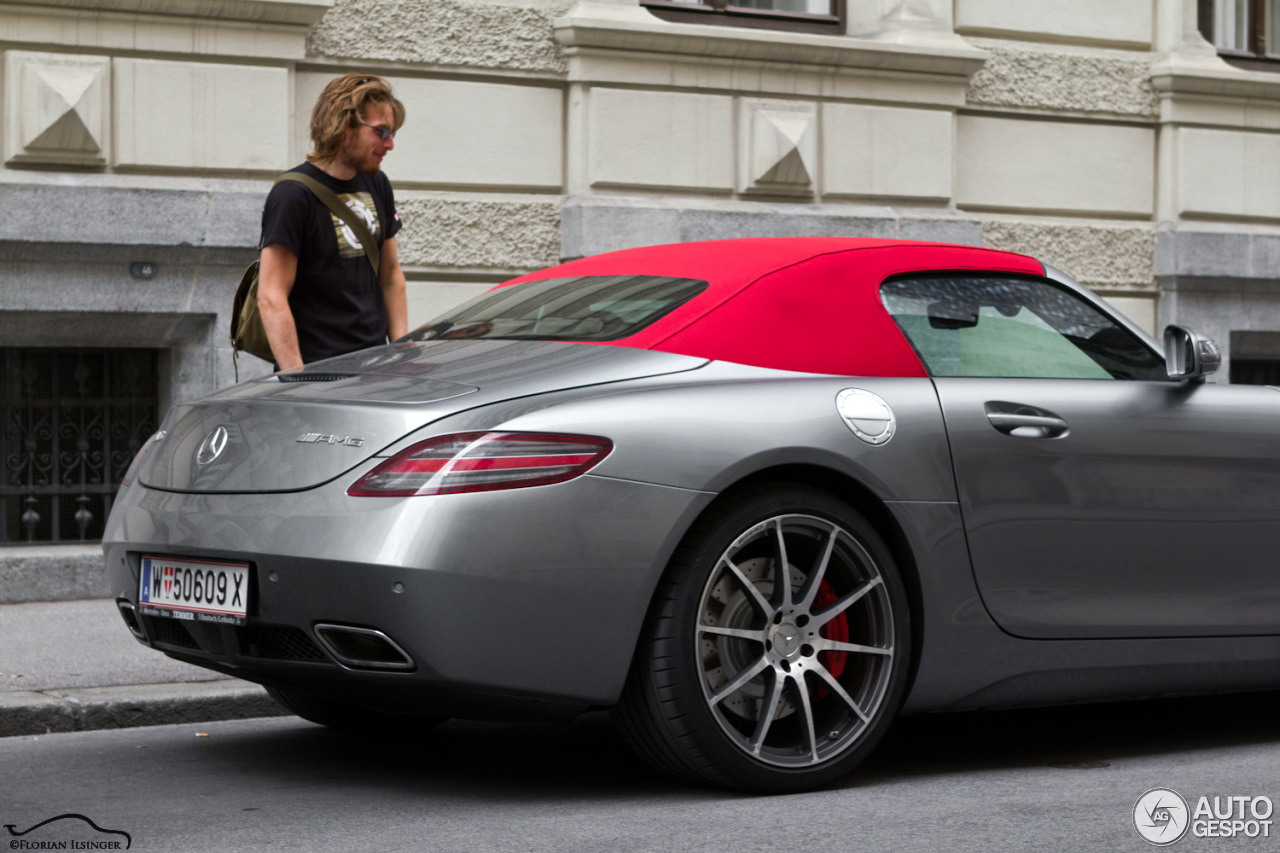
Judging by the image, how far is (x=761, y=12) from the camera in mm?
10734

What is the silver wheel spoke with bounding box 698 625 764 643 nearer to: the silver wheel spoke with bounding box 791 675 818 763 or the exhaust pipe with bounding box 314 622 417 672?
the silver wheel spoke with bounding box 791 675 818 763

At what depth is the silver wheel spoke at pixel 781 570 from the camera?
4.56 meters

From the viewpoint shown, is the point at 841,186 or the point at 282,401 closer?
the point at 282,401

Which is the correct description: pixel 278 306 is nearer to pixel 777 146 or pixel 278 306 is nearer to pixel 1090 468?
pixel 1090 468

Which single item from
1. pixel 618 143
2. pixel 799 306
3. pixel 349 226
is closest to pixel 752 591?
pixel 799 306

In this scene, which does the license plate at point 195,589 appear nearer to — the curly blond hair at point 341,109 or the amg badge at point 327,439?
the amg badge at point 327,439

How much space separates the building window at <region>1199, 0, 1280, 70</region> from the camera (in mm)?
12227

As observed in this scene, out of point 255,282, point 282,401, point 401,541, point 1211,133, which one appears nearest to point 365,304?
point 255,282

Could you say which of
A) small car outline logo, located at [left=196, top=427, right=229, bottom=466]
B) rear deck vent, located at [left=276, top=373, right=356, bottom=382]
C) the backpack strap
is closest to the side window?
rear deck vent, located at [left=276, top=373, right=356, bottom=382]

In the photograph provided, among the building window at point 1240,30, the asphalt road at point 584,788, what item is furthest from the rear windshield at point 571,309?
the building window at point 1240,30

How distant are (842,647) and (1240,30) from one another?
900 centimetres

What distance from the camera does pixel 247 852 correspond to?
404cm

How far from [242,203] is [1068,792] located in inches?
220

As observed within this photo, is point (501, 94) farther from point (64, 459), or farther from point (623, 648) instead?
point (623, 648)
